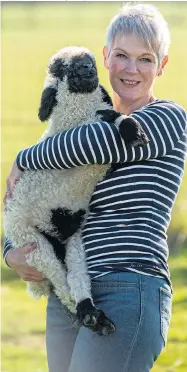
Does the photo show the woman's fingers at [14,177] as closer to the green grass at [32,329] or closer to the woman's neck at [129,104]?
the woman's neck at [129,104]

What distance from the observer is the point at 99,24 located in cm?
3584

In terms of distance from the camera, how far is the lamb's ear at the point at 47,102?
319cm

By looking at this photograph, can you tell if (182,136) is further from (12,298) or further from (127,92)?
(12,298)

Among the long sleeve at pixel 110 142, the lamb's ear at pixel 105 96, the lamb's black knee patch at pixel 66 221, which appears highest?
the lamb's ear at pixel 105 96

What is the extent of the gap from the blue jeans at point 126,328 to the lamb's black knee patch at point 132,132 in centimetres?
41

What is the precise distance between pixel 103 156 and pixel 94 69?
423 millimetres

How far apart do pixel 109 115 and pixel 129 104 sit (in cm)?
18

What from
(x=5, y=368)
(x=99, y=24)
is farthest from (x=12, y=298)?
(x=99, y=24)

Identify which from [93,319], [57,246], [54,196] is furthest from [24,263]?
[93,319]

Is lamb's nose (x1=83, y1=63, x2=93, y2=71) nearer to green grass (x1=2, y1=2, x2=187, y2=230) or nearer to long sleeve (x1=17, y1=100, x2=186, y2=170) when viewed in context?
long sleeve (x1=17, y1=100, x2=186, y2=170)

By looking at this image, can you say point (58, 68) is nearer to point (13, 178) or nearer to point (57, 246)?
point (13, 178)

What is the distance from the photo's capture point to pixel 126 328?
9.04ft

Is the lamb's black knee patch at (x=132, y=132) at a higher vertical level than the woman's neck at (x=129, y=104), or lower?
lower

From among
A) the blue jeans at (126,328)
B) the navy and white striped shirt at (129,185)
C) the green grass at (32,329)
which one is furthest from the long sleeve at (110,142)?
the green grass at (32,329)
